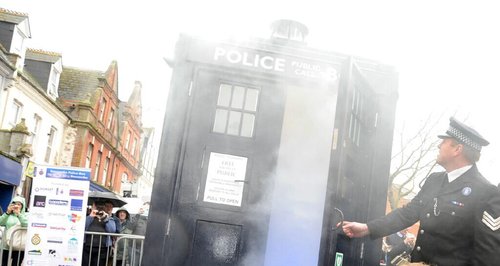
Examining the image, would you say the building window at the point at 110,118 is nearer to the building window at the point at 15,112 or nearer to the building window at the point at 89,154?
the building window at the point at 89,154

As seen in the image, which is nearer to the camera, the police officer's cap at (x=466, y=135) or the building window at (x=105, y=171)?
the police officer's cap at (x=466, y=135)

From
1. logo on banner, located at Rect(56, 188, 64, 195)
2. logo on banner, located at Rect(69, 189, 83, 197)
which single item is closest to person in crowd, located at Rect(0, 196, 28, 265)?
logo on banner, located at Rect(56, 188, 64, 195)

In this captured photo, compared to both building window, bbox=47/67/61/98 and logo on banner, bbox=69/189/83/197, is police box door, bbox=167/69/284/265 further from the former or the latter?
building window, bbox=47/67/61/98

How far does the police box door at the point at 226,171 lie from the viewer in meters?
4.98

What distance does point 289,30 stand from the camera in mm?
5969

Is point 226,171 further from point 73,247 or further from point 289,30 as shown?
point 73,247

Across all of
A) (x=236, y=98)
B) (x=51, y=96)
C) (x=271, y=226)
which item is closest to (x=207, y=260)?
(x=271, y=226)

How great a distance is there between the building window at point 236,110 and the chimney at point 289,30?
1048 mm

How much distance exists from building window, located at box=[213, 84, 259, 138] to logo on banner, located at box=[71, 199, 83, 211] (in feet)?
9.70

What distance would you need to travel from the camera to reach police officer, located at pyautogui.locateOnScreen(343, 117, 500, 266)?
2.74 metres

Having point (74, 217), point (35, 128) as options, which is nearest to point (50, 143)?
point (35, 128)

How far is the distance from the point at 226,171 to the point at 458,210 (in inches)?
102

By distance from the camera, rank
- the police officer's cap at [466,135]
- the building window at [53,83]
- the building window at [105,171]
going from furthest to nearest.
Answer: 1. the building window at [105,171]
2. the building window at [53,83]
3. the police officer's cap at [466,135]

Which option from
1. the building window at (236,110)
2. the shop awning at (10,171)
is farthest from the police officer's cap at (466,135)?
the shop awning at (10,171)
